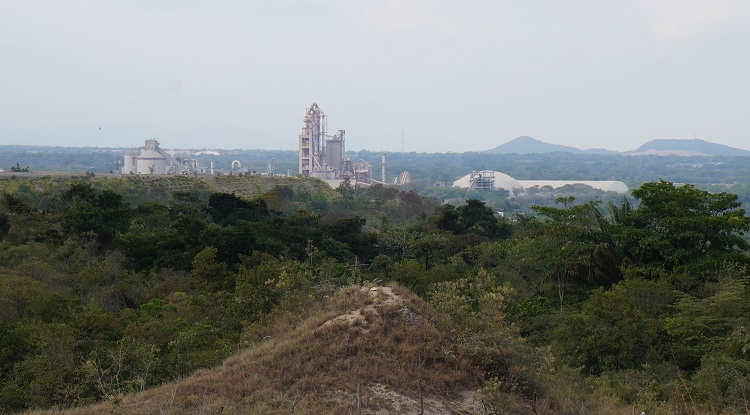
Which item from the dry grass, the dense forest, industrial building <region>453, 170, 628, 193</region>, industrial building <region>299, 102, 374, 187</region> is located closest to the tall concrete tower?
industrial building <region>299, 102, 374, 187</region>

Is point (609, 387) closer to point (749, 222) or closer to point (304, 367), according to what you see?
point (304, 367)

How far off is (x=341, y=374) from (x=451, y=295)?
122 inches

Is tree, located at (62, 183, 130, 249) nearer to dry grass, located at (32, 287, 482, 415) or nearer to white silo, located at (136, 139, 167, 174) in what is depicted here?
dry grass, located at (32, 287, 482, 415)

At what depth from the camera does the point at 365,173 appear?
116 m

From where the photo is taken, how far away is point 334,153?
367 feet

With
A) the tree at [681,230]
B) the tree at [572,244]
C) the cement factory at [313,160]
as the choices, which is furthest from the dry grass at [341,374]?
the cement factory at [313,160]

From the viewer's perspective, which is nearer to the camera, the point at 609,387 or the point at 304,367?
the point at 304,367

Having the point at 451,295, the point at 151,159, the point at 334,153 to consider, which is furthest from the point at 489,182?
the point at 451,295

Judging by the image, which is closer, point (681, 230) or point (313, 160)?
point (681, 230)

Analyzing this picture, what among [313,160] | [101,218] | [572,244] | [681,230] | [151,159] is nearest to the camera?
[681,230]

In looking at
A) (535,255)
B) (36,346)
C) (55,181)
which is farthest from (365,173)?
(36,346)

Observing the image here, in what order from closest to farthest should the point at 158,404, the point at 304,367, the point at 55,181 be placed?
1. the point at 158,404
2. the point at 304,367
3. the point at 55,181

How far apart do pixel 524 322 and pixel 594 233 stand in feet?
17.7

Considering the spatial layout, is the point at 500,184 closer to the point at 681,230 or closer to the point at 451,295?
the point at 681,230
